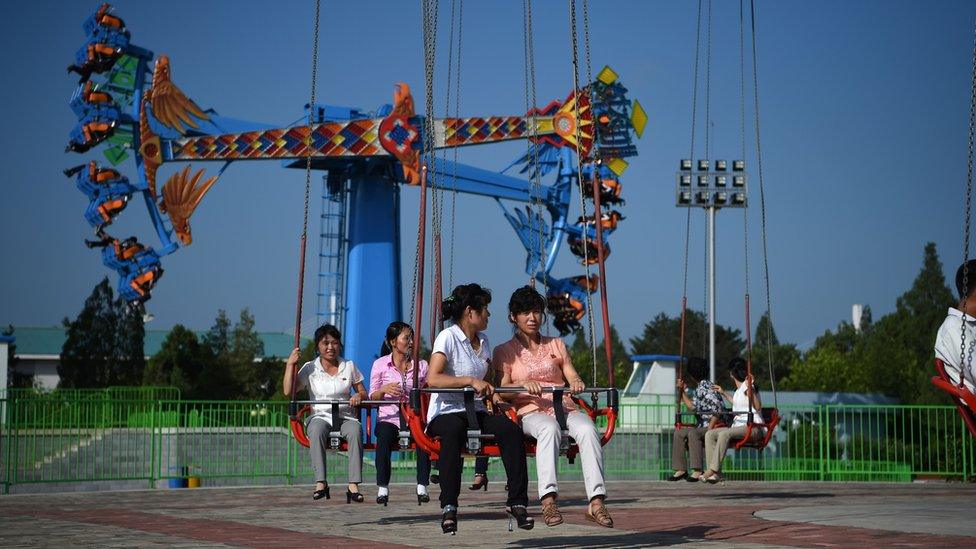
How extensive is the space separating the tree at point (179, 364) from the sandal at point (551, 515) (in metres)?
48.4

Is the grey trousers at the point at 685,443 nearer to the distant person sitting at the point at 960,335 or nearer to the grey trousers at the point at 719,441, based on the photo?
the grey trousers at the point at 719,441

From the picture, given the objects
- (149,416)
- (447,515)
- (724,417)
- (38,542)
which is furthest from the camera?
(149,416)

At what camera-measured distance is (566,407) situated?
28.0ft

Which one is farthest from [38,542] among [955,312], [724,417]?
[724,417]

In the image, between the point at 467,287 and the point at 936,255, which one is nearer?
the point at 467,287

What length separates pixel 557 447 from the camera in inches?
320

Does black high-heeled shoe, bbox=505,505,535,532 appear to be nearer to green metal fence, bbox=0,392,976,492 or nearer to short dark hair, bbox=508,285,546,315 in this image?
short dark hair, bbox=508,285,546,315

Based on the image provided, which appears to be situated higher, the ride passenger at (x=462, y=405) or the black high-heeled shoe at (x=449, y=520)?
the ride passenger at (x=462, y=405)

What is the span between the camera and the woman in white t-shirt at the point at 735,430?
1471cm

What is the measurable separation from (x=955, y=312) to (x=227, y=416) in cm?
1610

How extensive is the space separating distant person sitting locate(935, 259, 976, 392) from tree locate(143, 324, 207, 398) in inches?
1971

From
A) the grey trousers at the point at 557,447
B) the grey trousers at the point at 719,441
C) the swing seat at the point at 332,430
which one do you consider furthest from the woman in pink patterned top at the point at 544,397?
the grey trousers at the point at 719,441

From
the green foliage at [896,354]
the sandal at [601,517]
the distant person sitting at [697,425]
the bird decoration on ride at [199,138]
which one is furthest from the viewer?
the green foliage at [896,354]

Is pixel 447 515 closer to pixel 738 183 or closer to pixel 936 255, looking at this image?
pixel 738 183
